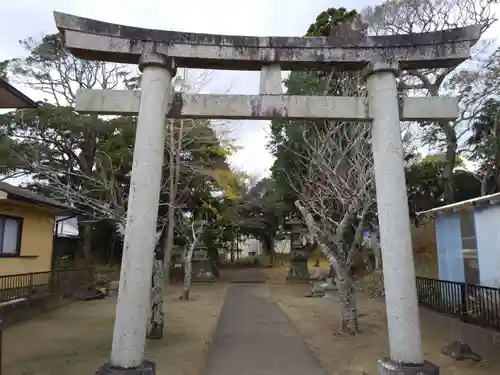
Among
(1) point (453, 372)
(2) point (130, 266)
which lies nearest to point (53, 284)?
(2) point (130, 266)

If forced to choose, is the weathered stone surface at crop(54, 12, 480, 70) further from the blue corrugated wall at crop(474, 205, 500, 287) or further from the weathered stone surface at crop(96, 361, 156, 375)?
the blue corrugated wall at crop(474, 205, 500, 287)

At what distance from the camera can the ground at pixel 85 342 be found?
24.7 feet

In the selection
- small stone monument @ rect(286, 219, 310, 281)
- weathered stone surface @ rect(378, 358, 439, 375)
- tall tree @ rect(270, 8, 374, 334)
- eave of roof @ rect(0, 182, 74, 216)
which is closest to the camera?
weathered stone surface @ rect(378, 358, 439, 375)

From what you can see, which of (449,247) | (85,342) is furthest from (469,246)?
(85,342)

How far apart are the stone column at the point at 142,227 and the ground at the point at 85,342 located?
2.15 metres

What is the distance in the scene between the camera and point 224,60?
248 inches

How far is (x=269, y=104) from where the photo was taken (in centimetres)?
620

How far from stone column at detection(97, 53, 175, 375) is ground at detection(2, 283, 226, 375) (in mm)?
2152

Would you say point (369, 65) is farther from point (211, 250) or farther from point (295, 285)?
point (211, 250)

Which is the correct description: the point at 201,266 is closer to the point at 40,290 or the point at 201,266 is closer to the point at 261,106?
the point at 40,290

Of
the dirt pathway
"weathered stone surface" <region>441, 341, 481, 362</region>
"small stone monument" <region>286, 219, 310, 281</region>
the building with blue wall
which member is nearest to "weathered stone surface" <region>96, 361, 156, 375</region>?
the dirt pathway

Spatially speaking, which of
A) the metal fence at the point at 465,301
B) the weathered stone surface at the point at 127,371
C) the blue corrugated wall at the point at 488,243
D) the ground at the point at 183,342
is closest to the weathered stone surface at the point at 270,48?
the weathered stone surface at the point at 127,371

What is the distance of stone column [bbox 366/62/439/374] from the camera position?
5547 mm

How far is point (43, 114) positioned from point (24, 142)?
2010mm
